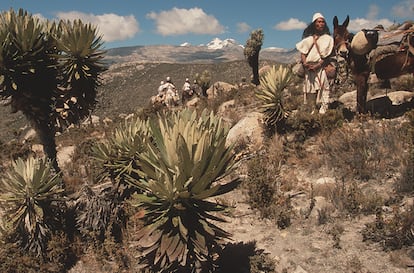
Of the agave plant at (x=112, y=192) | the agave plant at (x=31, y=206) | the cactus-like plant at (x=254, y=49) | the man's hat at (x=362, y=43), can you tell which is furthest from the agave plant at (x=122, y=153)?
the cactus-like plant at (x=254, y=49)

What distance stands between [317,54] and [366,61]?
1.15m

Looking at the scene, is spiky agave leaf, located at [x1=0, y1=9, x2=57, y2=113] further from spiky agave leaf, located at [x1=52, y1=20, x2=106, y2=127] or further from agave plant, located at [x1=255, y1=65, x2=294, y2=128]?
agave plant, located at [x1=255, y1=65, x2=294, y2=128]

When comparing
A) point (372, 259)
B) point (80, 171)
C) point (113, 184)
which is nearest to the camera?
point (372, 259)

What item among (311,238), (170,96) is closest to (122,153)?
(311,238)

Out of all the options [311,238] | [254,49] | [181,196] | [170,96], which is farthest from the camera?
[254,49]

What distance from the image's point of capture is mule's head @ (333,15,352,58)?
7.49m

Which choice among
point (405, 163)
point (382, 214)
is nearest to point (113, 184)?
point (382, 214)

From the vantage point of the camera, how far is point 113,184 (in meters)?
5.61

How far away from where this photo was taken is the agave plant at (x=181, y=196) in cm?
348

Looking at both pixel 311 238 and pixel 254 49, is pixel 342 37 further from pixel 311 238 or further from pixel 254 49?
pixel 254 49

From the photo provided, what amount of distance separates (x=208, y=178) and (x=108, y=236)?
2.44m

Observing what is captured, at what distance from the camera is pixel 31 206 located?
4934 mm

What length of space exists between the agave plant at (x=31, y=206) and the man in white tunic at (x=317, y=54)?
246 inches

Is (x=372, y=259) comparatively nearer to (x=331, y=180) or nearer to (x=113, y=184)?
(x=331, y=180)
